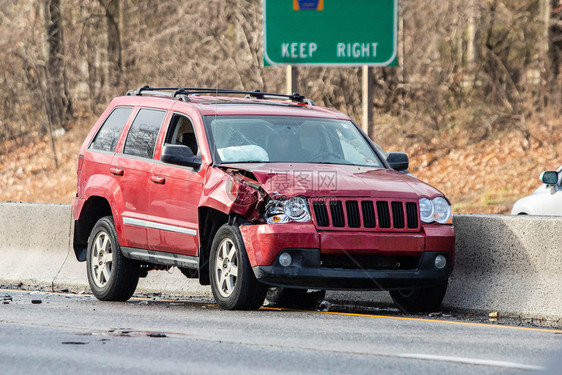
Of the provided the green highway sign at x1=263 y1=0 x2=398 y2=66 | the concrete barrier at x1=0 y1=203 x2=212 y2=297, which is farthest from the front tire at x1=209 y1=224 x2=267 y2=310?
the green highway sign at x1=263 y1=0 x2=398 y2=66

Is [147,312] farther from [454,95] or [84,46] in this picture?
[84,46]

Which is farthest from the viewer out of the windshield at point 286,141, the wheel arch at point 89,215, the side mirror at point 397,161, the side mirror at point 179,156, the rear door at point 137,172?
the wheel arch at point 89,215

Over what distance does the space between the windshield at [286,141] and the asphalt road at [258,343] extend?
55.9 inches

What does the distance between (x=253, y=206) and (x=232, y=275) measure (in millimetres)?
645

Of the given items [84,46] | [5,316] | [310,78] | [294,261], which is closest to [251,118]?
[294,261]

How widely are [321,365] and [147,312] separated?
3688 millimetres

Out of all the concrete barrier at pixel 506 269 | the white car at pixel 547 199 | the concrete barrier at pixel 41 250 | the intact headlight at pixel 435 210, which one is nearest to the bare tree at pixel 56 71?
the concrete barrier at pixel 41 250

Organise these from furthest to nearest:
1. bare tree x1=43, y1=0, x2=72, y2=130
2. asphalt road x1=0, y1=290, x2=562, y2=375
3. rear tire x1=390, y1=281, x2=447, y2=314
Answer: bare tree x1=43, y1=0, x2=72, y2=130 < rear tire x1=390, y1=281, x2=447, y2=314 < asphalt road x1=0, y1=290, x2=562, y2=375

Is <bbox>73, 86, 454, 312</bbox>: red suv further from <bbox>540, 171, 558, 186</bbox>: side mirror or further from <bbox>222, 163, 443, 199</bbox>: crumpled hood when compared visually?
<bbox>540, 171, 558, 186</bbox>: side mirror

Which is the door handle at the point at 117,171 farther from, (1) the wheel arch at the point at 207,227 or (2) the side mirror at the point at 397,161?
(2) the side mirror at the point at 397,161

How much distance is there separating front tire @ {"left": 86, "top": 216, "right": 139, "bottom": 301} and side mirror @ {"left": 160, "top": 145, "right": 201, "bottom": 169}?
1.55 metres

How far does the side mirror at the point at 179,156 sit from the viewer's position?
34.7ft

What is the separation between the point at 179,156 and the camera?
1059 centimetres

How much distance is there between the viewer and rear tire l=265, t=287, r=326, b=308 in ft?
38.1
